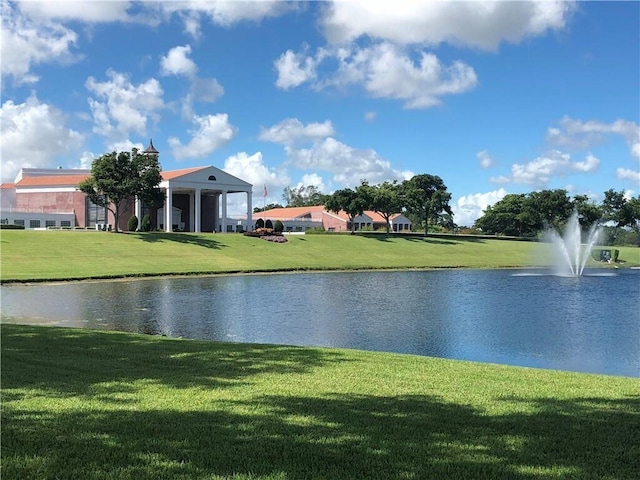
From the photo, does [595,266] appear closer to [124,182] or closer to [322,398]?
[124,182]

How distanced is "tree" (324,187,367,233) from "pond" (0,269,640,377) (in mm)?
46044

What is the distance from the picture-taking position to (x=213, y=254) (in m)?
50.9

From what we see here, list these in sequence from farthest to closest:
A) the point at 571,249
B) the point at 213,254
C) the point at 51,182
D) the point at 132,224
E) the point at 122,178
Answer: the point at 51,182
the point at 571,249
the point at 132,224
the point at 122,178
the point at 213,254

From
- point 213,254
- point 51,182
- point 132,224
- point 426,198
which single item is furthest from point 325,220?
point 213,254

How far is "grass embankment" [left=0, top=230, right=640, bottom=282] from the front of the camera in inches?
1582

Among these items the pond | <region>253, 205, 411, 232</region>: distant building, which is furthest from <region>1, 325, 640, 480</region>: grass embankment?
<region>253, 205, 411, 232</region>: distant building

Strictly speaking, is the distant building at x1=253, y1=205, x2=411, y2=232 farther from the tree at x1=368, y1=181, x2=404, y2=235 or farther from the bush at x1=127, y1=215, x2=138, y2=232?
the bush at x1=127, y1=215, x2=138, y2=232

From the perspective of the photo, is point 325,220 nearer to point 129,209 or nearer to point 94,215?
point 129,209

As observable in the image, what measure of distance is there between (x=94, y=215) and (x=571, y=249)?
2324 inches

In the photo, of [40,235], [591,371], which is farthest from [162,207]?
[591,371]

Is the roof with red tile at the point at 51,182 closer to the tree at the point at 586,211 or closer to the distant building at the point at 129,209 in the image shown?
the distant building at the point at 129,209

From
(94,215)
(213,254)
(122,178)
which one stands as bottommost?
(213,254)

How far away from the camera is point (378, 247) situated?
213ft

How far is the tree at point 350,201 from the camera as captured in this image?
79.8 meters
